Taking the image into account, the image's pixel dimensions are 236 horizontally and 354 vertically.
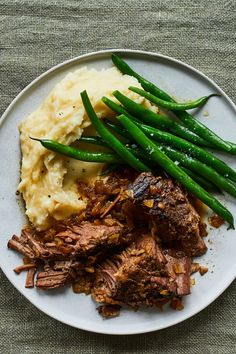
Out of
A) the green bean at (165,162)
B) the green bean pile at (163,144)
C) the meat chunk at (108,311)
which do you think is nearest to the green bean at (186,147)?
the green bean pile at (163,144)

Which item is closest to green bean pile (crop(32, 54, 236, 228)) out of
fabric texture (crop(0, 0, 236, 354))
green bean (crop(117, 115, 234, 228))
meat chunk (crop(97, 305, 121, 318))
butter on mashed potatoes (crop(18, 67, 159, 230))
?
green bean (crop(117, 115, 234, 228))

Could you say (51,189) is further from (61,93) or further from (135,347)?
(135,347)

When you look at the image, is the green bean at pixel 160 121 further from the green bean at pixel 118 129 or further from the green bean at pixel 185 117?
the green bean at pixel 118 129

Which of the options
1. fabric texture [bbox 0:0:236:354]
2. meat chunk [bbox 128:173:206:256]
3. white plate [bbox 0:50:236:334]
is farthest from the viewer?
fabric texture [bbox 0:0:236:354]

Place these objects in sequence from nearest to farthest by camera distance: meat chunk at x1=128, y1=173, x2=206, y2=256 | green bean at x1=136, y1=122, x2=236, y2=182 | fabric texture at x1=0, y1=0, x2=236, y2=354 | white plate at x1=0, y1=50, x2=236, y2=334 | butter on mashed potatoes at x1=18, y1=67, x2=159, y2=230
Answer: meat chunk at x1=128, y1=173, x2=206, y2=256
butter on mashed potatoes at x1=18, y1=67, x2=159, y2=230
green bean at x1=136, y1=122, x2=236, y2=182
white plate at x1=0, y1=50, x2=236, y2=334
fabric texture at x1=0, y1=0, x2=236, y2=354

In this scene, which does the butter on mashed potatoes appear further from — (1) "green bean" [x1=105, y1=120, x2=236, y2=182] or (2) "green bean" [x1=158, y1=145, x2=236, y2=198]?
(2) "green bean" [x1=158, y1=145, x2=236, y2=198]

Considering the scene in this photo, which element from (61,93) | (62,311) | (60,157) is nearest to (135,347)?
(62,311)
